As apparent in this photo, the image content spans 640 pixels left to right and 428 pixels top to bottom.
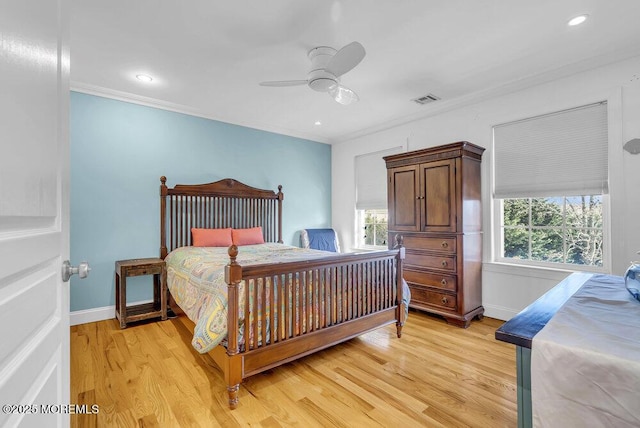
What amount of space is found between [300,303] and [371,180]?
3.07 meters

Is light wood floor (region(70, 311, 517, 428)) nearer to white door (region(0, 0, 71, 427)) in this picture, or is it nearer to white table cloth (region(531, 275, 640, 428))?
white table cloth (region(531, 275, 640, 428))

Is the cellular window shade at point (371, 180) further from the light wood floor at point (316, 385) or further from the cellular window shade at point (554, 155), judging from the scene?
the light wood floor at point (316, 385)

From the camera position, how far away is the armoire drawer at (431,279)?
3.21 meters

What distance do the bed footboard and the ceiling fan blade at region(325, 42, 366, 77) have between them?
4.86ft

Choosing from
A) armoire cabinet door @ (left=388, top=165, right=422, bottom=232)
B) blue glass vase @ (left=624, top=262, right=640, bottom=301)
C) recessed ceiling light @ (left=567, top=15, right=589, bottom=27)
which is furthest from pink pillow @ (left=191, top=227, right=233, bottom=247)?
recessed ceiling light @ (left=567, top=15, right=589, bottom=27)

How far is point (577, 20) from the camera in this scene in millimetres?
2123

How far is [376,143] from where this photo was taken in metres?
4.73

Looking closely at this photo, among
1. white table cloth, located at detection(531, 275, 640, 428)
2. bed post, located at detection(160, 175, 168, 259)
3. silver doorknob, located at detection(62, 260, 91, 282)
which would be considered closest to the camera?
white table cloth, located at detection(531, 275, 640, 428)

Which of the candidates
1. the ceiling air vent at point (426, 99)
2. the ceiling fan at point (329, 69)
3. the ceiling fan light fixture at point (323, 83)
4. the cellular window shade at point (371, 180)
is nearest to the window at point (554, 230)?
the ceiling air vent at point (426, 99)

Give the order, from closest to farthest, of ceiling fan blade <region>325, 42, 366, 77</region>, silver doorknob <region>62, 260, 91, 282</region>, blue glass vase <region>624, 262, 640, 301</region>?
1. silver doorknob <region>62, 260, 91, 282</region>
2. blue glass vase <region>624, 262, 640, 301</region>
3. ceiling fan blade <region>325, 42, 366, 77</region>

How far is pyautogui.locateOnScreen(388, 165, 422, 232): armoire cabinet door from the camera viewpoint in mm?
3543

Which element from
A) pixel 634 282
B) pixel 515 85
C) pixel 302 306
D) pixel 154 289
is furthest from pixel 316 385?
pixel 515 85

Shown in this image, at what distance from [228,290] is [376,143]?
361cm

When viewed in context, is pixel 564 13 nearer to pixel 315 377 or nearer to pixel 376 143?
pixel 376 143
